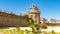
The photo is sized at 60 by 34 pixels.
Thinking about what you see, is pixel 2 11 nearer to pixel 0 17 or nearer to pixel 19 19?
pixel 0 17

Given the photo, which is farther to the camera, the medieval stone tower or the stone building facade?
the medieval stone tower

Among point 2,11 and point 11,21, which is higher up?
point 2,11

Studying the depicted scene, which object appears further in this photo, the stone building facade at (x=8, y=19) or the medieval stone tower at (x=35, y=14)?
the medieval stone tower at (x=35, y=14)

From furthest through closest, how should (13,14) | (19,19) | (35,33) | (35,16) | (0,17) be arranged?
(35,16)
(19,19)
(13,14)
(0,17)
(35,33)

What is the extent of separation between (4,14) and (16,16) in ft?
13.8

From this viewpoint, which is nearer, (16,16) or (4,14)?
(4,14)

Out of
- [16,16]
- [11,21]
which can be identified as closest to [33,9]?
[16,16]

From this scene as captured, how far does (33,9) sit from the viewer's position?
35.1 meters

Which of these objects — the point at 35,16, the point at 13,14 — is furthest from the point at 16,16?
the point at 35,16

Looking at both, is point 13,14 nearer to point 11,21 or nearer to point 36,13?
point 11,21

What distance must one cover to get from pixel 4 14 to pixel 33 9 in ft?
44.2

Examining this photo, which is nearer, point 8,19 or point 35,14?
point 8,19

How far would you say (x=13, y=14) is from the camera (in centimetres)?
2534

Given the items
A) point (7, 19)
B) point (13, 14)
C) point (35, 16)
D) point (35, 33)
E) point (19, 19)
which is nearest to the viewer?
point (35, 33)
